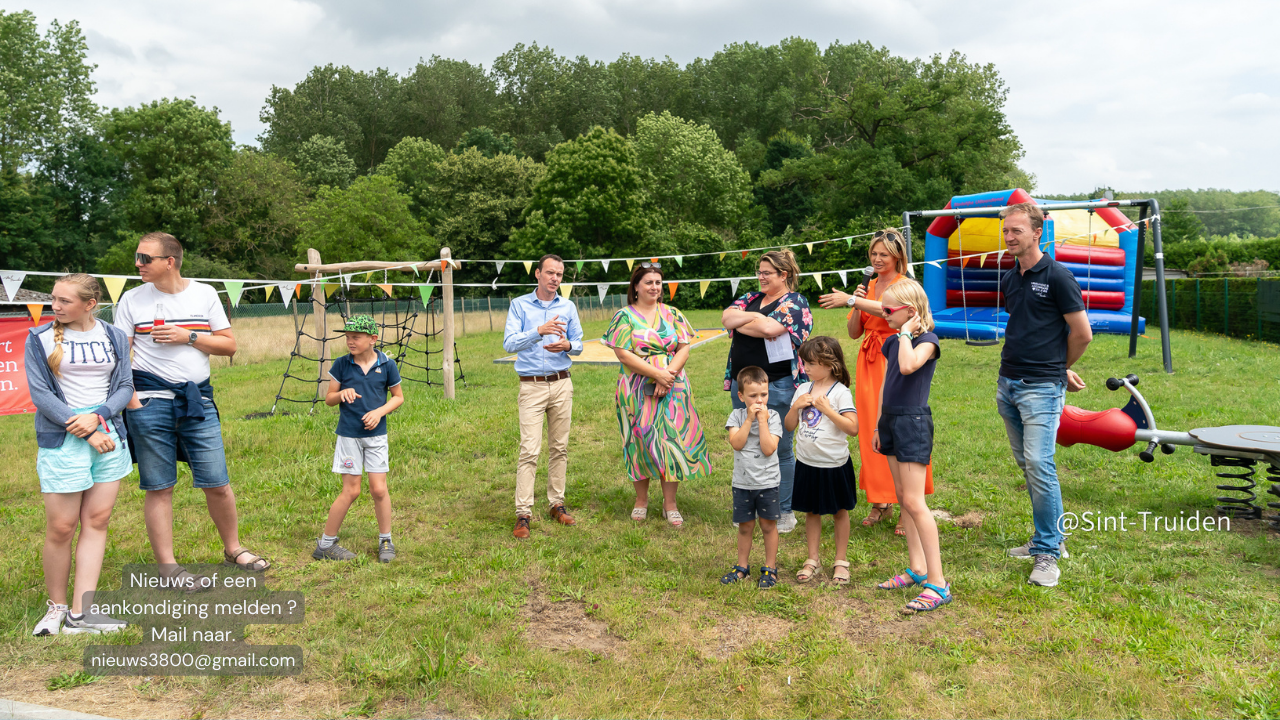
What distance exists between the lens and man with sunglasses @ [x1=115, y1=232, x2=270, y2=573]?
3777 millimetres

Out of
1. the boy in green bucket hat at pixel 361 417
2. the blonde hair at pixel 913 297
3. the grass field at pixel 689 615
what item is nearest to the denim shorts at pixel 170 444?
the boy in green bucket hat at pixel 361 417

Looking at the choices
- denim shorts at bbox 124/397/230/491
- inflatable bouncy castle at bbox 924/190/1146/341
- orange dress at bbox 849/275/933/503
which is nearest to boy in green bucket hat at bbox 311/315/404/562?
denim shorts at bbox 124/397/230/491

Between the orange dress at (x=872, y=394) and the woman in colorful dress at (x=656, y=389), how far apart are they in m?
1.05

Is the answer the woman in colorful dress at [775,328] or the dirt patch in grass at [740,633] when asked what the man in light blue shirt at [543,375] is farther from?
the dirt patch in grass at [740,633]

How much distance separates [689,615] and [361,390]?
226 centimetres

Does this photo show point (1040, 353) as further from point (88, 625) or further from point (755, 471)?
point (88, 625)

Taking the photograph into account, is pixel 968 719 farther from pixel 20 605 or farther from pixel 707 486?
pixel 20 605

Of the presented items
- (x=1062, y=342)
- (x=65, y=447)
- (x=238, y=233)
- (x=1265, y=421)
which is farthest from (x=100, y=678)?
(x=238, y=233)

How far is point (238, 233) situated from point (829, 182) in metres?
32.4

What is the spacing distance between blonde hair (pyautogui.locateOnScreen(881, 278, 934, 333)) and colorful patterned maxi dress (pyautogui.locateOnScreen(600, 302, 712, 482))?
57.6 inches

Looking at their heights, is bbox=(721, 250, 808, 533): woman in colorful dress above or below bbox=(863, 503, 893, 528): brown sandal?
above

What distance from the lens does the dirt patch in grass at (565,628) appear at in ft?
11.1

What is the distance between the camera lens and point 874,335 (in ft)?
14.6

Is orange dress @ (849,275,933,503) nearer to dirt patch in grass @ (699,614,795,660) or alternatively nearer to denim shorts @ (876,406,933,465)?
denim shorts @ (876,406,933,465)
